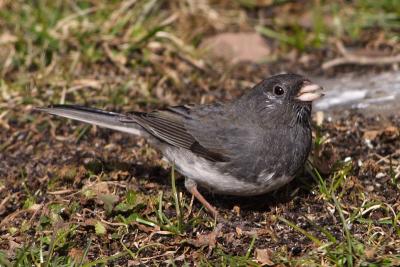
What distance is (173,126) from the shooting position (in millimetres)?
4242

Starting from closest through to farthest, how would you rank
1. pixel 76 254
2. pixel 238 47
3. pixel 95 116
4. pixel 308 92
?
pixel 76 254 < pixel 308 92 < pixel 95 116 < pixel 238 47

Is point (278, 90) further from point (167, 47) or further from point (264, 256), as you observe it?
point (167, 47)

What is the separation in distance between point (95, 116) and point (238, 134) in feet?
3.11

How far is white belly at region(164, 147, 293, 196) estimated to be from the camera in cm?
381

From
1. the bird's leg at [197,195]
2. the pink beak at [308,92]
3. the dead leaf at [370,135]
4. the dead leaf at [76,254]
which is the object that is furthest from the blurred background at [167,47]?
the dead leaf at [76,254]

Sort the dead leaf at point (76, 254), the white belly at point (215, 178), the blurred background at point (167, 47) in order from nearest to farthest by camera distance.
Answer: the dead leaf at point (76, 254)
the white belly at point (215, 178)
the blurred background at point (167, 47)

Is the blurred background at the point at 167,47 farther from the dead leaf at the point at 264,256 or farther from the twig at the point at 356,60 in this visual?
the dead leaf at the point at 264,256

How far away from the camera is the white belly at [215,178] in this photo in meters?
3.81

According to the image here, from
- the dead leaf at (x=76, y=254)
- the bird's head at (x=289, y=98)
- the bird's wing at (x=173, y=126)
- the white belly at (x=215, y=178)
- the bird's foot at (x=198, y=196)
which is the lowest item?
the dead leaf at (x=76, y=254)

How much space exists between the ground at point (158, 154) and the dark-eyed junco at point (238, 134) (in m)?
0.20

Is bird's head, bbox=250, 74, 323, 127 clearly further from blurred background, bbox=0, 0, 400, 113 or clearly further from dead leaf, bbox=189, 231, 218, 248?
blurred background, bbox=0, 0, 400, 113

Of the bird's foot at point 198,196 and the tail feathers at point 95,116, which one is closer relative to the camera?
the bird's foot at point 198,196

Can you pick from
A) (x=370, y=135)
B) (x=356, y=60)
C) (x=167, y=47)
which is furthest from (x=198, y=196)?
(x=356, y=60)

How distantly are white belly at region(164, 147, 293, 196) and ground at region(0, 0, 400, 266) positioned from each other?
142mm
